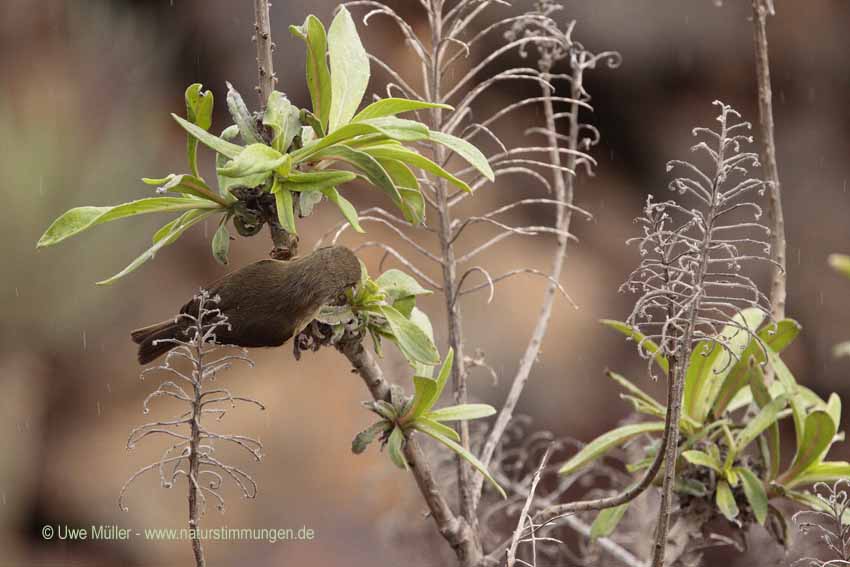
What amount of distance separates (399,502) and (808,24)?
106cm

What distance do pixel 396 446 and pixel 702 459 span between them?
242mm

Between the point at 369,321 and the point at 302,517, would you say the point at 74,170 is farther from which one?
the point at 369,321

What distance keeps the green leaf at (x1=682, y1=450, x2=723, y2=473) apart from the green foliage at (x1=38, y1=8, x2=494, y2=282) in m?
0.24

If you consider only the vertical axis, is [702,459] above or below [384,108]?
below

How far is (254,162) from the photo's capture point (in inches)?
18.7

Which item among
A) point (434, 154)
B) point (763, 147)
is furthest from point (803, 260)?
point (434, 154)

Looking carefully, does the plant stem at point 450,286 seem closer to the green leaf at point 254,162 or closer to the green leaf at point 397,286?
the green leaf at point 397,286

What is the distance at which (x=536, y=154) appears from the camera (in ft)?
5.13

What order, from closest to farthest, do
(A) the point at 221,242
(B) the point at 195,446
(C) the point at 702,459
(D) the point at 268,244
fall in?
(B) the point at 195,446
(A) the point at 221,242
(C) the point at 702,459
(D) the point at 268,244

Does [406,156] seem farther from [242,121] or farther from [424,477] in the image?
[424,477]

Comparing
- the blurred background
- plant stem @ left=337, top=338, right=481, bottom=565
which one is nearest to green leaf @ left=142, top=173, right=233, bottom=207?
plant stem @ left=337, top=338, right=481, bottom=565

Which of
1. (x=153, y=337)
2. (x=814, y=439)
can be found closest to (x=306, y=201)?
(x=153, y=337)

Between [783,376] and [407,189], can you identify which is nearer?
[407,189]

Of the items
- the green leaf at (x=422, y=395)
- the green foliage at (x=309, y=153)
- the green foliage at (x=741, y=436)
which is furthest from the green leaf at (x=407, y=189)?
the green foliage at (x=741, y=436)
